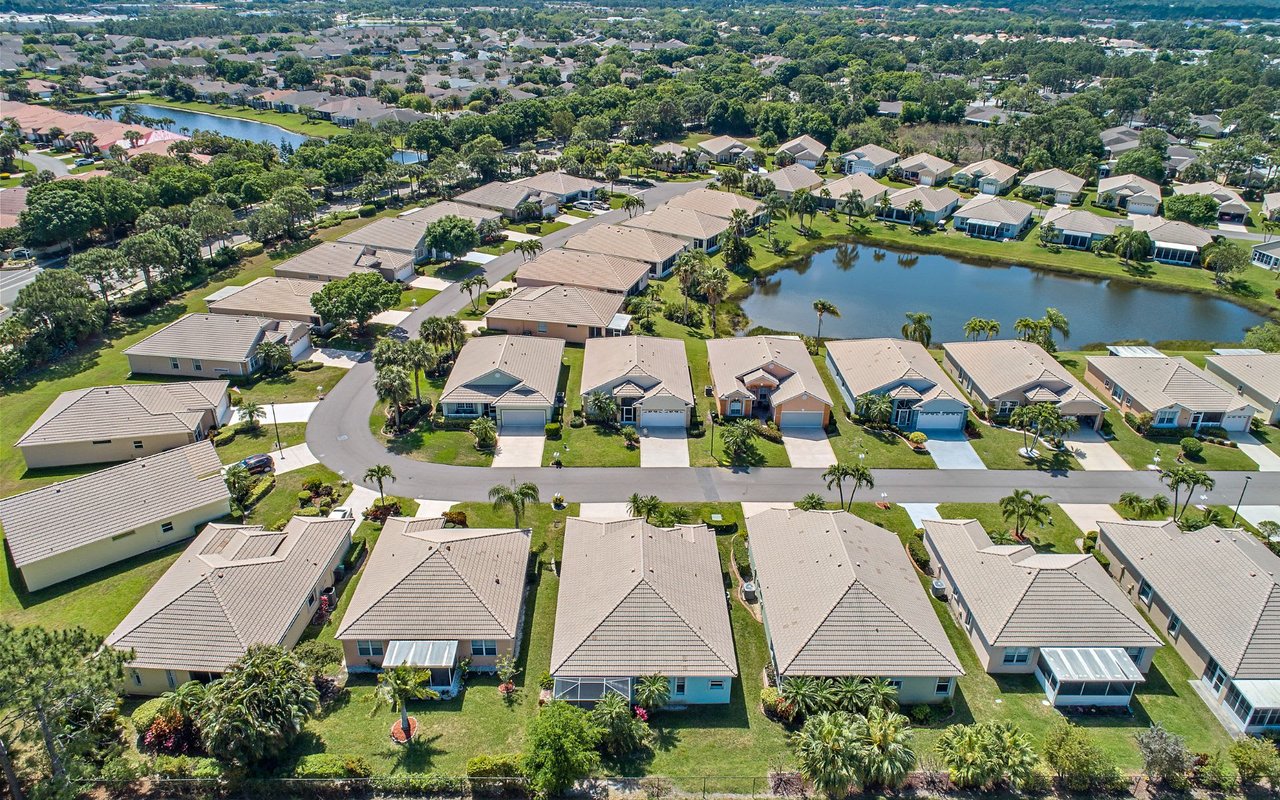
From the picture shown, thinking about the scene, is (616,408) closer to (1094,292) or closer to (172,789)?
(172,789)

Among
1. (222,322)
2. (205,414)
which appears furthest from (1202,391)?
(222,322)

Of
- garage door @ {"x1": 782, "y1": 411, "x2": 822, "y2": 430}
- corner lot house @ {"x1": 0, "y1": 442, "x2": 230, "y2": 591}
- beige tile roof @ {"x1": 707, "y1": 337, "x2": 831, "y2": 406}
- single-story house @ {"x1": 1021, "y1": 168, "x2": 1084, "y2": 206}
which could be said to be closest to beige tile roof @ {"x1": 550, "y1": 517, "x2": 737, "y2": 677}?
garage door @ {"x1": 782, "y1": 411, "x2": 822, "y2": 430}

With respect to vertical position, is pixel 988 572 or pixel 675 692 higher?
pixel 988 572

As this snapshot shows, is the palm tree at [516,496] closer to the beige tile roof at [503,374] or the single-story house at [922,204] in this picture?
the beige tile roof at [503,374]

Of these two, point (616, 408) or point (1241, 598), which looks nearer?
point (1241, 598)

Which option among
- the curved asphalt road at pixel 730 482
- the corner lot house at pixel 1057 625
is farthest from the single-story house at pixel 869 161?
the corner lot house at pixel 1057 625

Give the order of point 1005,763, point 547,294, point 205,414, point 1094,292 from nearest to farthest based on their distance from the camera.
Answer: point 1005,763
point 205,414
point 547,294
point 1094,292

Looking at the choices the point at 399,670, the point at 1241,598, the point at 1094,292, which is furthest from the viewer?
the point at 1094,292
